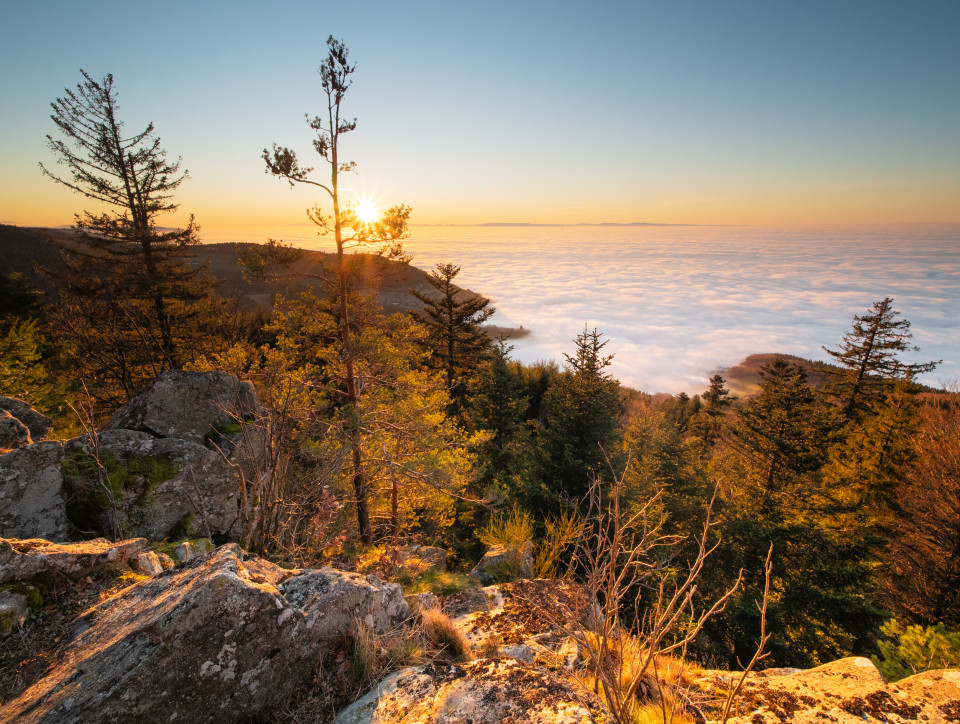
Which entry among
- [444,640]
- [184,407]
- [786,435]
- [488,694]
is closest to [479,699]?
[488,694]

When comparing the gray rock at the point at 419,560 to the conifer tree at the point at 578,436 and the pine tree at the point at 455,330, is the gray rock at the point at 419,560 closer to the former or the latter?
the conifer tree at the point at 578,436

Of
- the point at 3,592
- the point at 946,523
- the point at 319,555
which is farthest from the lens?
the point at 946,523

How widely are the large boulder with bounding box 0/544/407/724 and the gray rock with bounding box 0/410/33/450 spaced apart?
17.3 feet

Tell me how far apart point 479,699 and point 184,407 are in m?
9.90

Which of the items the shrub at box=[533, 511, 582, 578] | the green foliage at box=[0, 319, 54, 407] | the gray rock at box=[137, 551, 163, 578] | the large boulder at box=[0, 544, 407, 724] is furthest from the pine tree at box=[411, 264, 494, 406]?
the large boulder at box=[0, 544, 407, 724]

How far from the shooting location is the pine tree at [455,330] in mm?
23906

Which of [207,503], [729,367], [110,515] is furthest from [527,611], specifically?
[729,367]

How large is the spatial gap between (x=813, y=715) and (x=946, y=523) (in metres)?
15.3

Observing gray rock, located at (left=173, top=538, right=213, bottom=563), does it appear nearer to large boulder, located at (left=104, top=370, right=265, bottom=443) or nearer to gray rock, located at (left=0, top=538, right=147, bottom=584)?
gray rock, located at (left=0, top=538, right=147, bottom=584)

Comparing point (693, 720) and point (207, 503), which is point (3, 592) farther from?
point (693, 720)

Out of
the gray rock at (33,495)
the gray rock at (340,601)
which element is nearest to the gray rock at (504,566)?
the gray rock at (340,601)

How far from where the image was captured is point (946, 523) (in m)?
12.4

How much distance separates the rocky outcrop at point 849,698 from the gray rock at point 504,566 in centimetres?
630

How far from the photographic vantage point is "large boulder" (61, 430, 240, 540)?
700cm
